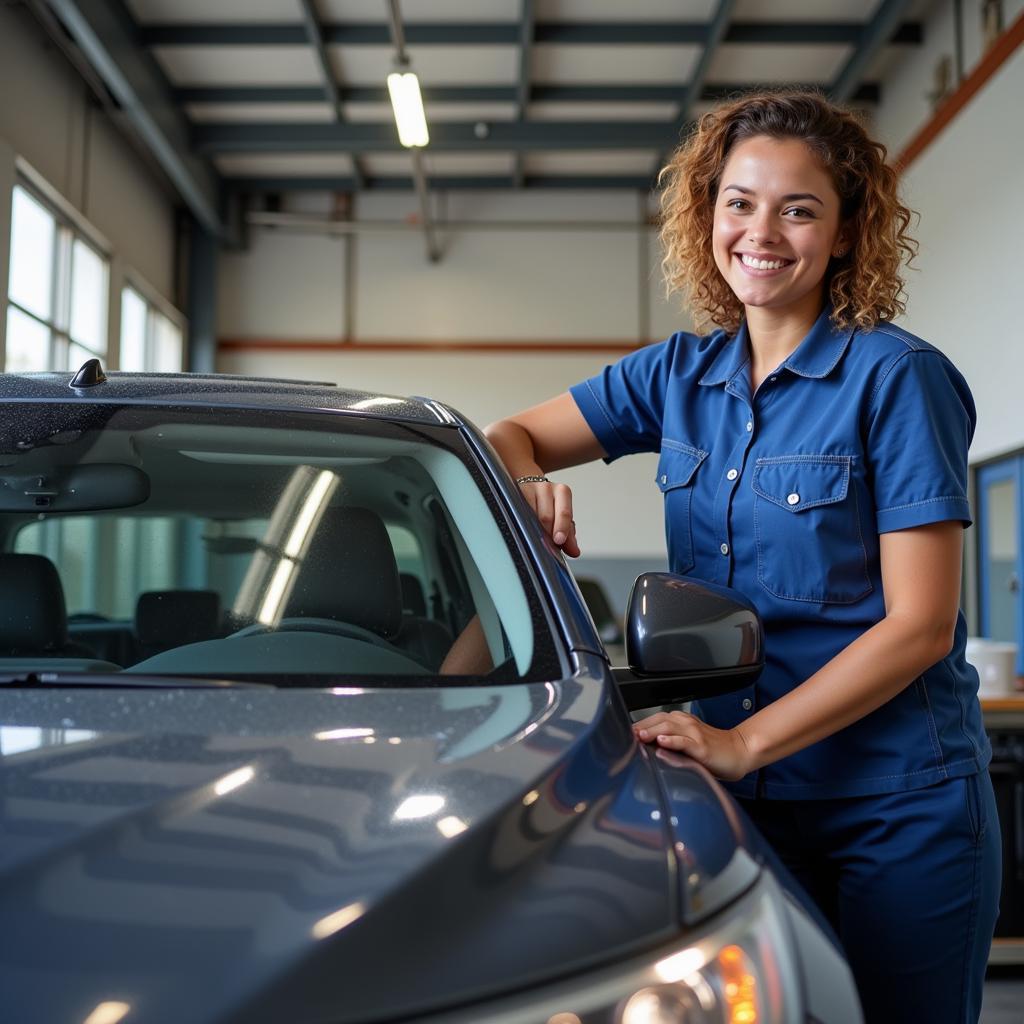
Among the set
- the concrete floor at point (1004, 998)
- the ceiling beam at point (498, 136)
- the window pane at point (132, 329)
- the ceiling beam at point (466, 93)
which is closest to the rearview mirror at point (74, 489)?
the concrete floor at point (1004, 998)

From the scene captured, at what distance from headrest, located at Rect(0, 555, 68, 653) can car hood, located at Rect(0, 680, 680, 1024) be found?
421 millimetres

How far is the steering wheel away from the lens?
52.5 inches

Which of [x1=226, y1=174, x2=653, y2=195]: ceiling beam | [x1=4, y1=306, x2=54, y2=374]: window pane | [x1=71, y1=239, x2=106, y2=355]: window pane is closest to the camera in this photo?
[x1=4, y1=306, x2=54, y2=374]: window pane

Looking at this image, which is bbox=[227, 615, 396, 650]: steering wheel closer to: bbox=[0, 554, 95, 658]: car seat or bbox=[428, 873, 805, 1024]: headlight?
bbox=[0, 554, 95, 658]: car seat

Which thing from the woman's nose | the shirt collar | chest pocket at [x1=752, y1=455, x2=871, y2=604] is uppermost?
the woman's nose

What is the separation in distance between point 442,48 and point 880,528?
29.0 feet

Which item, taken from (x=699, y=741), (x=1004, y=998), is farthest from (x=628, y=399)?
(x=1004, y=998)

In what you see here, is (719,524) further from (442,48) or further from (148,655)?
(442,48)

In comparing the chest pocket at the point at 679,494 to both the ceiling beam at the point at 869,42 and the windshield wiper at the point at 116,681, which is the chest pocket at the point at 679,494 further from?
the ceiling beam at the point at 869,42

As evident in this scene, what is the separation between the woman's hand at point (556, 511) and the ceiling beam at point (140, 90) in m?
7.20

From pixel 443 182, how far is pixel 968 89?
6.25 meters

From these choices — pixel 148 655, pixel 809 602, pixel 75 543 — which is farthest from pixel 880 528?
pixel 75 543

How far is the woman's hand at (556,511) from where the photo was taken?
4.97 ft

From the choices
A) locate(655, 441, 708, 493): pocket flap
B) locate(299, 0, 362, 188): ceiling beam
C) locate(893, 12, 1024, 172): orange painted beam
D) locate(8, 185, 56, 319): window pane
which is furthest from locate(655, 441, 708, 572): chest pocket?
locate(299, 0, 362, 188): ceiling beam
